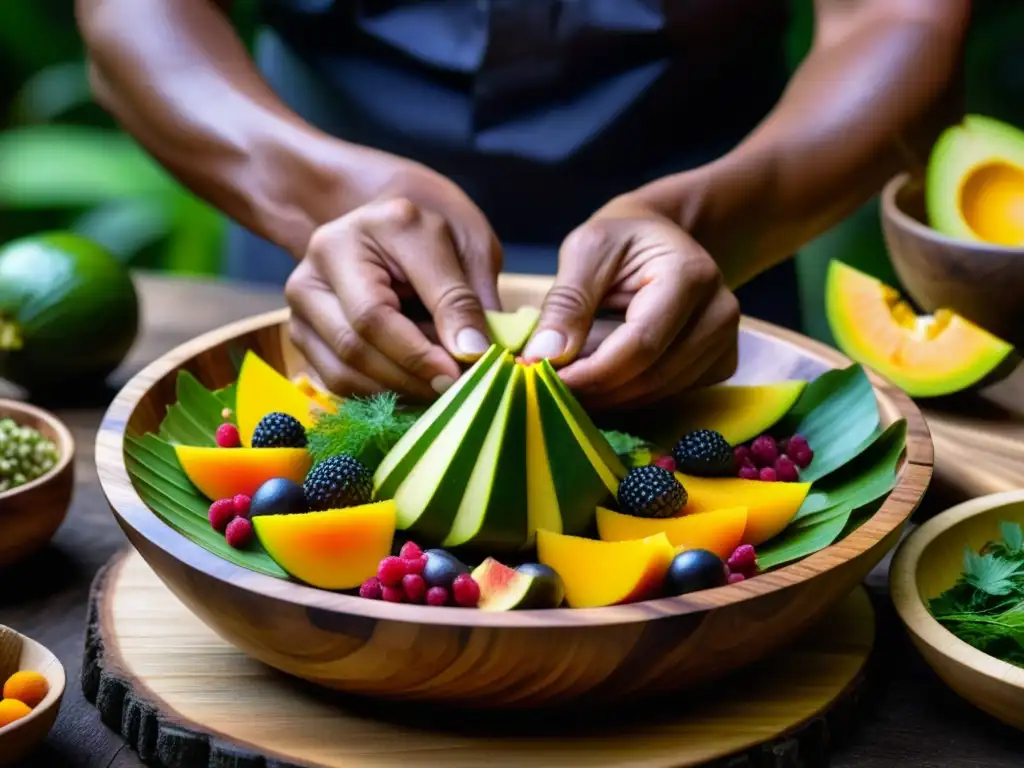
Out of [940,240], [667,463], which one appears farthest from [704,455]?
[940,240]

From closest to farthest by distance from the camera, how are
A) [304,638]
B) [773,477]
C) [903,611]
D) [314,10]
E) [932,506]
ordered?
[304,638]
[903,611]
[773,477]
[932,506]
[314,10]

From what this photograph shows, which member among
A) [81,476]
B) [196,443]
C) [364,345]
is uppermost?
[364,345]

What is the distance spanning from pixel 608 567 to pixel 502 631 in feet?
0.57

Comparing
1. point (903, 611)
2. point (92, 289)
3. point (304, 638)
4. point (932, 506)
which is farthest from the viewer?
point (92, 289)

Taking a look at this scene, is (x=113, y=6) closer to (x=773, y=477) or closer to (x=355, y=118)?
(x=355, y=118)

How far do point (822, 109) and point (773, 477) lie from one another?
0.66m

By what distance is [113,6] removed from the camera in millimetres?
1804

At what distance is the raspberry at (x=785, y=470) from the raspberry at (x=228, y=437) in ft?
1.71

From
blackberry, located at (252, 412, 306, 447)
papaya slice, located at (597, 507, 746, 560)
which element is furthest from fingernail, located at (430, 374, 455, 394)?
papaya slice, located at (597, 507, 746, 560)

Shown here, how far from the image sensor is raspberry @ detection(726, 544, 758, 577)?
41.9 inches

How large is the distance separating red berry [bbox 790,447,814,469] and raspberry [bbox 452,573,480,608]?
0.45m

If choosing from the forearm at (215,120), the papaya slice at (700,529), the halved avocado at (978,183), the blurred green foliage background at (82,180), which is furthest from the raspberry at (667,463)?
the blurred green foliage background at (82,180)

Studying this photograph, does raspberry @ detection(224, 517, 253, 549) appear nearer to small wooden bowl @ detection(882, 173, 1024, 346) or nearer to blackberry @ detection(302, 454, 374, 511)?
blackberry @ detection(302, 454, 374, 511)

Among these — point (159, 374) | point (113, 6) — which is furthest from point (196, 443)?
point (113, 6)
